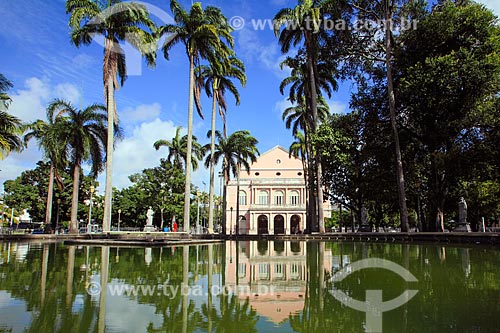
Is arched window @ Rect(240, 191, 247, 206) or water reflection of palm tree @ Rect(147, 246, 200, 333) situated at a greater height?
arched window @ Rect(240, 191, 247, 206)

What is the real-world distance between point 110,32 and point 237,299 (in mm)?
20582

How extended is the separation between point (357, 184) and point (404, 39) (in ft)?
34.9

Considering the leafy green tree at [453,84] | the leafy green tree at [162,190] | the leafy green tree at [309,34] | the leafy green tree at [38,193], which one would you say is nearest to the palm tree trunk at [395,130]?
the leafy green tree at [453,84]

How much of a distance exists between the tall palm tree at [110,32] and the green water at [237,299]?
15.2 m

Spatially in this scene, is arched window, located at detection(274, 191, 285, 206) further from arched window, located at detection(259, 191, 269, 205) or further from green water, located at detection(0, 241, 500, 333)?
green water, located at detection(0, 241, 500, 333)

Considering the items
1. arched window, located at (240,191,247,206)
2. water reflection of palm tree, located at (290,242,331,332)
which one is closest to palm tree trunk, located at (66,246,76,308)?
water reflection of palm tree, located at (290,242,331,332)

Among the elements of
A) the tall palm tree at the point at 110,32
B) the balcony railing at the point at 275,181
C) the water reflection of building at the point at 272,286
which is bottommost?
the water reflection of building at the point at 272,286

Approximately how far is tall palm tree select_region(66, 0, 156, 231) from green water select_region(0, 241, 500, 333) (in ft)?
49.9

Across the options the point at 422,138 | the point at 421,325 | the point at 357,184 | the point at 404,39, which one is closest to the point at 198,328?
the point at 421,325

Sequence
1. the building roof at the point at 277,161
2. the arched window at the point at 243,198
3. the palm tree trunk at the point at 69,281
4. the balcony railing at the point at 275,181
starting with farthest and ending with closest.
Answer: the building roof at the point at 277,161
the arched window at the point at 243,198
the balcony railing at the point at 275,181
the palm tree trunk at the point at 69,281

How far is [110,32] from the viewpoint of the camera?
70.9 ft

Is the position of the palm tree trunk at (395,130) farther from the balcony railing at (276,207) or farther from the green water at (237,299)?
the balcony railing at (276,207)

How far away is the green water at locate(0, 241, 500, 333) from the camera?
12.7 feet

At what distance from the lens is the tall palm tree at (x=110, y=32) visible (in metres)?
20.8
